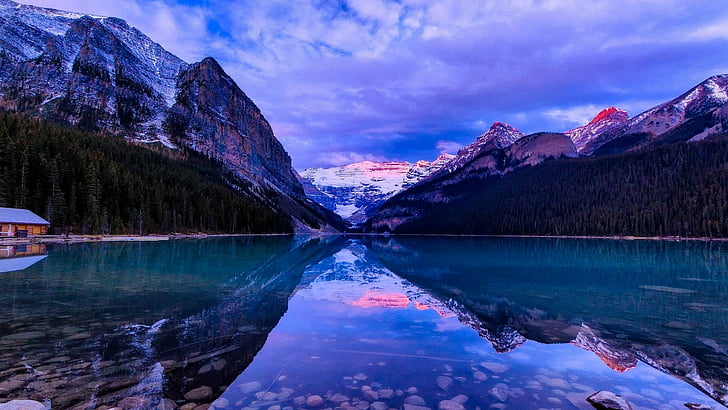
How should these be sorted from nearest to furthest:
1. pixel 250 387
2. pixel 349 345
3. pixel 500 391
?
pixel 250 387, pixel 500 391, pixel 349 345

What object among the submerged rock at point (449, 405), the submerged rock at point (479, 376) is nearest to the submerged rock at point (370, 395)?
the submerged rock at point (449, 405)

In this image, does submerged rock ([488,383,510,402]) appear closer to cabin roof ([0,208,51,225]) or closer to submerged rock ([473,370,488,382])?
submerged rock ([473,370,488,382])

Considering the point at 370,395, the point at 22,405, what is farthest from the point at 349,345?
the point at 22,405

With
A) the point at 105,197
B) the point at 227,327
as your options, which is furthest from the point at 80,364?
the point at 105,197

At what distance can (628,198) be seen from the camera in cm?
14138

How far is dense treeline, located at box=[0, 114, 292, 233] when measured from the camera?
60.2 m

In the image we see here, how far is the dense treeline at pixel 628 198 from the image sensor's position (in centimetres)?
11856

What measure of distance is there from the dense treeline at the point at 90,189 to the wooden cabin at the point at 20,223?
3.18 meters

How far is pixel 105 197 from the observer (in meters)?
71.4

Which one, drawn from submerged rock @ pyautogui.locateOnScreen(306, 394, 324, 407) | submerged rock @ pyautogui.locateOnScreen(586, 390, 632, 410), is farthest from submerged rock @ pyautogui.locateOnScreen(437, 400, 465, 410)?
submerged rock @ pyautogui.locateOnScreen(586, 390, 632, 410)

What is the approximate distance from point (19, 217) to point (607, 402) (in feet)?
229

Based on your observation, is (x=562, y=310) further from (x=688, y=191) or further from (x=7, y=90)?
(x=7, y=90)

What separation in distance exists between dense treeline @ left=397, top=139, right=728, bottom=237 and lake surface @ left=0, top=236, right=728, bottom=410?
12207 centimetres

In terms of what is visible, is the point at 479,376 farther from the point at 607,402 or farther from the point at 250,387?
the point at 250,387
